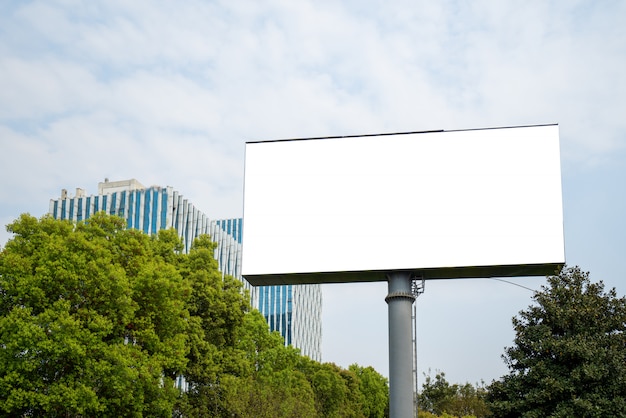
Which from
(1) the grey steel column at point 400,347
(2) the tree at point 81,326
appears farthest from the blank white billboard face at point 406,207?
(2) the tree at point 81,326

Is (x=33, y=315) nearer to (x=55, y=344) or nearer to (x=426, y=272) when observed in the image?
(x=55, y=344)

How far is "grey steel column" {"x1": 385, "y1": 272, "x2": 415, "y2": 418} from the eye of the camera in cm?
1695

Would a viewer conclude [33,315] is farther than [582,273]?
No

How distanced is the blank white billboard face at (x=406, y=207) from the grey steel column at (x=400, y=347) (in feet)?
1.69

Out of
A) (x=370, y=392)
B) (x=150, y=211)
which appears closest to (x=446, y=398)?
(x=370, y=392)

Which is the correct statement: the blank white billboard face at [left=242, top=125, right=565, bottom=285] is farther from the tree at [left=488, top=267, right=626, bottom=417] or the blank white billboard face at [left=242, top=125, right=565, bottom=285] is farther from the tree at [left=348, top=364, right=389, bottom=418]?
the tree at [left=348, top=364, right=389, bottom=418]

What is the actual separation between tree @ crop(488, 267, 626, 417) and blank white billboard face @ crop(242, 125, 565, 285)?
2300 mm

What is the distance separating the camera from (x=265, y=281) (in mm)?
18562

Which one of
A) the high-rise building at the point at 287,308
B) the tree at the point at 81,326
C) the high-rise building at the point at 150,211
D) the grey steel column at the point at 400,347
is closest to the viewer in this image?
the tree at the point at 81,326

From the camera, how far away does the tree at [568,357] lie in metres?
18.4

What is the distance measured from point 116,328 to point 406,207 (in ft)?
24.1

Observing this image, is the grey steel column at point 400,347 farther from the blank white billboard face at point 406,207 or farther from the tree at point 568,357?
the tree at point 568,357

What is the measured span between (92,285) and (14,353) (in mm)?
2192

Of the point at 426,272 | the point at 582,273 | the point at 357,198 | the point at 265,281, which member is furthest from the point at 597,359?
the point at 265,281
